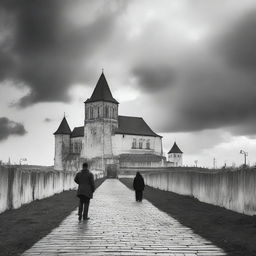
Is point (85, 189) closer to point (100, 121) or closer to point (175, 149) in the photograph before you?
point (100, 121)

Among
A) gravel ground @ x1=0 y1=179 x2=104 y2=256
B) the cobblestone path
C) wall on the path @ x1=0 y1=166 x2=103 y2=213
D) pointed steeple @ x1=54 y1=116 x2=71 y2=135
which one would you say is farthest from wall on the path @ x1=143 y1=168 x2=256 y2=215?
pointed steeple @ x1=54 y1=116 x2=71 y2=135

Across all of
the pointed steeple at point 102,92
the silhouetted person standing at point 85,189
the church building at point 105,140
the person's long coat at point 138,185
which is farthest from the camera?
the pointed steeple at point 102,92

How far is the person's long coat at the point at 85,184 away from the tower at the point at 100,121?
106 metres

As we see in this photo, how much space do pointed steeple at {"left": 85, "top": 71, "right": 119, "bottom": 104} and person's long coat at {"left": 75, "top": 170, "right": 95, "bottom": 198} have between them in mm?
109862

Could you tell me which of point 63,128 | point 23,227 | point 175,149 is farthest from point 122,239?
Answer: point 175,149

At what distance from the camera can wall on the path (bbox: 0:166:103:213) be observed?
15.7 meters

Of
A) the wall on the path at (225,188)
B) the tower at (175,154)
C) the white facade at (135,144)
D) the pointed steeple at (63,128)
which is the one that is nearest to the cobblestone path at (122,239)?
the wall on the path at (225,188)

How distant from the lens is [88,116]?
126 metres

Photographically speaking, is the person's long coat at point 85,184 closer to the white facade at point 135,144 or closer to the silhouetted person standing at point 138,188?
the silhouetted person standing at point 138,188

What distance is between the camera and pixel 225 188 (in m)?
17.2

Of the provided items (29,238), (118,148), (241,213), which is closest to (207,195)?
(241,213)

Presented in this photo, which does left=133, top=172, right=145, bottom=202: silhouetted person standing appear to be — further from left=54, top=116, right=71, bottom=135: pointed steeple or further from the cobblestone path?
left=54, top=116, right=71, bottom=135: pointed steeple

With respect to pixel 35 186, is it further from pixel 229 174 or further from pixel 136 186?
pixel 229 174

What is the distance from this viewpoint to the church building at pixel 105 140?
120312mm
